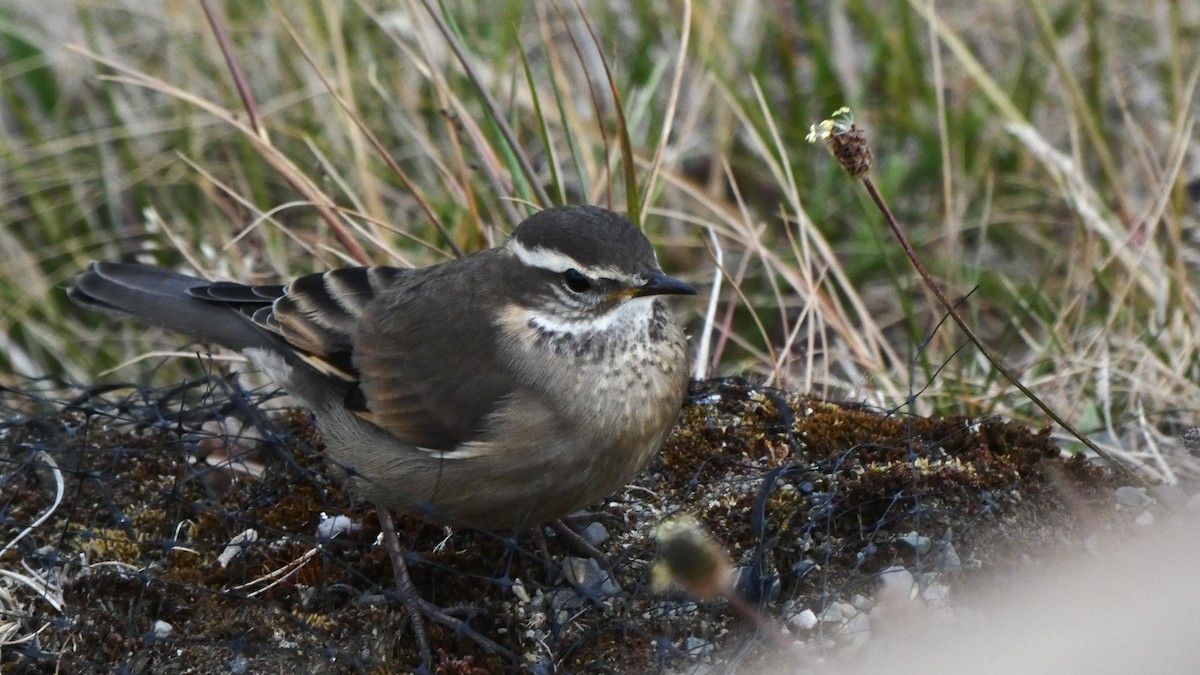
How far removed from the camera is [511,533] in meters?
5.16

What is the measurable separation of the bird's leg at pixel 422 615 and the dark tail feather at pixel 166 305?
146 centimetres

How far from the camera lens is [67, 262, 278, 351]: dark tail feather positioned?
584 cm

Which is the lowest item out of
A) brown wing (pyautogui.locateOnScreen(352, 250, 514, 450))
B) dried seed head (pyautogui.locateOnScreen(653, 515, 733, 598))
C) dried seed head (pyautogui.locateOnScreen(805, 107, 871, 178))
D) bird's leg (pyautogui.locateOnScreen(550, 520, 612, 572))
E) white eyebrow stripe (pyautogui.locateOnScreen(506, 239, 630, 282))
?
bird's leg (pyautogui.locateOnScreen(550, 520, 612, 572))

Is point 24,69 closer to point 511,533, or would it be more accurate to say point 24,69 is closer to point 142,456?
point 142,456

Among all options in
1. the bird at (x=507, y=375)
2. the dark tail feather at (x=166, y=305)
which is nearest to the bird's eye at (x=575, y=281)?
the bird at (x=507, y=375)

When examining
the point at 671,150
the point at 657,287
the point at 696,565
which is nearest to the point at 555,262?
the point at 657,287

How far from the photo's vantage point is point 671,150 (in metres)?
8.31

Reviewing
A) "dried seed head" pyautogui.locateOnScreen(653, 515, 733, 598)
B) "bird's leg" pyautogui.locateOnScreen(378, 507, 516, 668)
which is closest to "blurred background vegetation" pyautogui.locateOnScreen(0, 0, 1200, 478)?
"bird's leg" pyautogui.locateOnScreen(378, 507, 516, 668)

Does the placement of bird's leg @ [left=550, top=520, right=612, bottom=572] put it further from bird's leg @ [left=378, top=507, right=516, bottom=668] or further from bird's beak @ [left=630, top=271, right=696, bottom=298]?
bird's beak @ [left=630, top=271, right=696, bottom=298]

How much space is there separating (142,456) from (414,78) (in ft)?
12.5

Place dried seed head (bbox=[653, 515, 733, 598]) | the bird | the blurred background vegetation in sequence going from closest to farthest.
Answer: dried seed head (bbox=[653, 515, 733, 598]) → the bird → the blurred background vegetation

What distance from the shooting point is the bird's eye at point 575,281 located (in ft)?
15.8

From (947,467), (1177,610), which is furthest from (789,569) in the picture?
(1177,610)

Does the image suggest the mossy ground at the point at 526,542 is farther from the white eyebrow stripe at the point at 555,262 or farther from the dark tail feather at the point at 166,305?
the white eyebrow stripe at the point at 555,262
